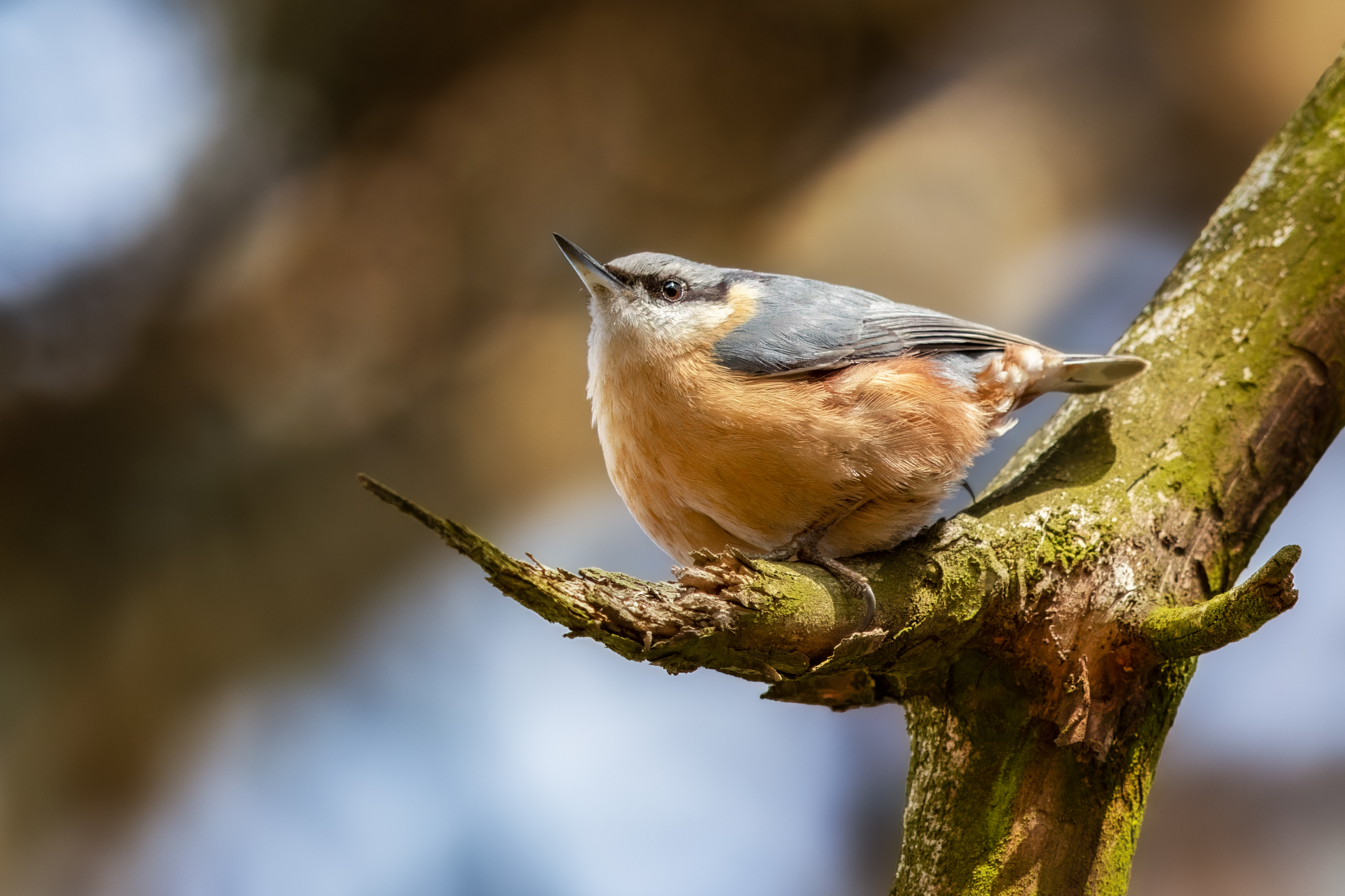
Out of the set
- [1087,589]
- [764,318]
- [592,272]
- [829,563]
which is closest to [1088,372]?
[1087,589]

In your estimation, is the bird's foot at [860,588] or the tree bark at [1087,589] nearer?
the tree bark at [1087,589]

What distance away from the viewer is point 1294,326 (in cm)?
185

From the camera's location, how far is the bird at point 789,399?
5.20 feet

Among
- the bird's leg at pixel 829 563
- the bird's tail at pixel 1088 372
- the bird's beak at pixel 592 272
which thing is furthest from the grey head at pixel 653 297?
the bird's tail at pixel 1088 372

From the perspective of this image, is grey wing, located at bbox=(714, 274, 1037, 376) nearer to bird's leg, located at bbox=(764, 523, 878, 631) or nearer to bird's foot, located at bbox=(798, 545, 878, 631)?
bird's leg, located at bbox=(764, 523, 878, 631)

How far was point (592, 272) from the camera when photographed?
1818 millimetres

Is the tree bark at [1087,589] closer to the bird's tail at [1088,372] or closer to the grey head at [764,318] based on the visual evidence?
the bird's tail at [1088,372]

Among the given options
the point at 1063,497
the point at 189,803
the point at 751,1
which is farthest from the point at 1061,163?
the point at 189,803

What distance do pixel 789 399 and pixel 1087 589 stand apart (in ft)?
1.90

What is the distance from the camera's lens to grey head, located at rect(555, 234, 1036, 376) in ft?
5.58

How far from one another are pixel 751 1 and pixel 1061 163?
1420 mm

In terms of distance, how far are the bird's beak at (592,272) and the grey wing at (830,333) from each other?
259 millimetres

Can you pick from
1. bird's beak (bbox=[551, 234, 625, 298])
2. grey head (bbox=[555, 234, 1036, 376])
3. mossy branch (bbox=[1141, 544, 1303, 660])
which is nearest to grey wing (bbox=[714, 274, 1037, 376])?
grey head (bbox=[555, 234, 1036, 376])

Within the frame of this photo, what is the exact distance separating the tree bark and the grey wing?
289 millimetres
